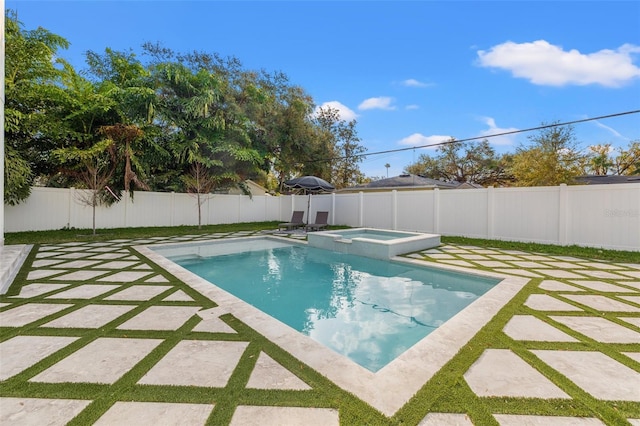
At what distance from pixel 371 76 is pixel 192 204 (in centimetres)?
1023

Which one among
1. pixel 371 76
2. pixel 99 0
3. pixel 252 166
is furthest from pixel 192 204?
pixel 371 76

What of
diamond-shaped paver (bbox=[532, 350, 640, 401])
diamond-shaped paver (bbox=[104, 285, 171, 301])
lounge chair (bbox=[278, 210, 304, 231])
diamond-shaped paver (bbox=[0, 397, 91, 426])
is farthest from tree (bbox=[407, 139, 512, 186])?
diamond-shaped paver (bbox=[0, 397, 91, 426])

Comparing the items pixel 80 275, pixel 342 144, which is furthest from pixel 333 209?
pixel 342 144

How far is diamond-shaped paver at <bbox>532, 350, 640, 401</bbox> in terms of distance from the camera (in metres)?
1.76

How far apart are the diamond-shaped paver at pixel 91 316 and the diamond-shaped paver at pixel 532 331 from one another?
3815mm

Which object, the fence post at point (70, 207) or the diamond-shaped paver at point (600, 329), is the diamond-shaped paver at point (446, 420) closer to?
the diamond-shaped paver at point (600, 329)

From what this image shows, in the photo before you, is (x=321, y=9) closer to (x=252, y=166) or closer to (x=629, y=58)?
(x=252, y=166)

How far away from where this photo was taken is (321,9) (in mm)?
9484

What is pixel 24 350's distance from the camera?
7.23 feet

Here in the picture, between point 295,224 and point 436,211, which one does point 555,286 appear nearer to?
point 436,211

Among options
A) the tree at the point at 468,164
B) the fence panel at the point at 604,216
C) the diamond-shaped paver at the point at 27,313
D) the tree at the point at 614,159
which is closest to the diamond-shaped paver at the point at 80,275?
the diamond-shaped paver at the point at 27,313

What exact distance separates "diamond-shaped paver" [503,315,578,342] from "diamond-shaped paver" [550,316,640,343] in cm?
22

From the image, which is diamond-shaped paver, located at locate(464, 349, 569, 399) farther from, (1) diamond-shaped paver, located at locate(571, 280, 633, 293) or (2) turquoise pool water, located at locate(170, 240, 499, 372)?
(1) diamond-shaped paver, located at locate(571, 280, 633, 293)

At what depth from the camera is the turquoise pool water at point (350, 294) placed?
9.56 ft
